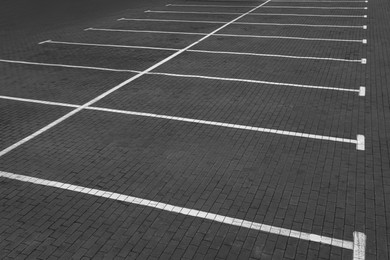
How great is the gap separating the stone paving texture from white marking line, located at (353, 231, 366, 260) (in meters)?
0.09

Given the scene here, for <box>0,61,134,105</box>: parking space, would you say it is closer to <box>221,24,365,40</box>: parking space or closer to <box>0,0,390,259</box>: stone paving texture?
<box>0,0,390,259</box>: stone paving texture

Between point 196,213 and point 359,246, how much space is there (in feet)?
8.94

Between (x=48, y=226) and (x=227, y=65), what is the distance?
1014 centimetres

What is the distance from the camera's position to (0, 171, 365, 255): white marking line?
6.47 metres

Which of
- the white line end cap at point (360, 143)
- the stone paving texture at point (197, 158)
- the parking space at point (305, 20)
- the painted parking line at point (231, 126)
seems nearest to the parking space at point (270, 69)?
the stone paving texture at point (197, 158)

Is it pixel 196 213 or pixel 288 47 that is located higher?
pixel 288 47

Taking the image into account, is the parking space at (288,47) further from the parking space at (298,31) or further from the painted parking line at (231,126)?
the painted parking line at (231,126)

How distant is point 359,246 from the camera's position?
6.35 metres

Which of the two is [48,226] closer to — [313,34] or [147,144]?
[147,144]

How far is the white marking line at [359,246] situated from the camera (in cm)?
616

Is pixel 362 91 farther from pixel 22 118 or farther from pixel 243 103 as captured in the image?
pixel 22 118

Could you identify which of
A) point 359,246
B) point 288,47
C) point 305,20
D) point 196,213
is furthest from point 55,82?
point 305,20

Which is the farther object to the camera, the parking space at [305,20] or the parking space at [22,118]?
the parking space at [305,20]

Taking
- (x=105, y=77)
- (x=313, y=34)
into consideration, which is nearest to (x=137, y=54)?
(x=105, y=77)
